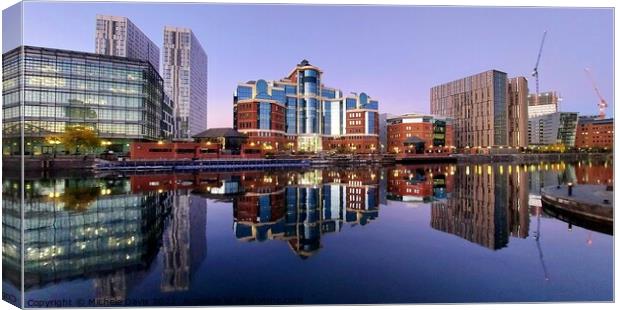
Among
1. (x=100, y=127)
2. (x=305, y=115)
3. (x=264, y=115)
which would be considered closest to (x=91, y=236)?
(x=100, y=127)

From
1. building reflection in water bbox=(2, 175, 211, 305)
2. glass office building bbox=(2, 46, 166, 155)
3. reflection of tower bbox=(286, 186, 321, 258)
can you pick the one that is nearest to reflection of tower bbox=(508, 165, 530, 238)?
reflection of tower bbox=(286, 186, 321, 258)

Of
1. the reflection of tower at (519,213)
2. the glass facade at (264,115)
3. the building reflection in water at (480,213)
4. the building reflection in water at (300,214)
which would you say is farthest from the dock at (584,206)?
the glass facade at (264,115)

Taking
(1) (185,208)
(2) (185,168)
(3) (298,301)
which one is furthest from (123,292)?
(2) (185,168)

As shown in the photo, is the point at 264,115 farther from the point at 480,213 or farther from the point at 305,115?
the point at 480,213

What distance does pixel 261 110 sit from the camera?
91000 millimetres

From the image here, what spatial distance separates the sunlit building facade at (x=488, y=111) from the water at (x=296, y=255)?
420ft

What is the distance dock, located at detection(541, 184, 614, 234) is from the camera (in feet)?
54.6

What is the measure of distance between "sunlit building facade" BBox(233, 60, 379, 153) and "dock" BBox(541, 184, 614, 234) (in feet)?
240

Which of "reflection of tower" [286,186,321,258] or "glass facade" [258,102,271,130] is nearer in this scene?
"reflection of tower" [286,186,321,258]

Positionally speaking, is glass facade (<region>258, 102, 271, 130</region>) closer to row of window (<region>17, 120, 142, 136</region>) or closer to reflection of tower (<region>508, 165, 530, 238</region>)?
row of window (<region>17, 120, 142, 136</region>)

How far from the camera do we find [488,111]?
445 feet

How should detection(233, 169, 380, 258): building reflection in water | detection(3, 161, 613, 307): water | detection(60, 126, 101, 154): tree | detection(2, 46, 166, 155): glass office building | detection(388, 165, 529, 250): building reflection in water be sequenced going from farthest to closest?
1. detection(2, 46, 166, 155): glass office building
2. detection(60, 126, 101, 154): tree
3. detection(388, 165, 529, 250): building reflection in water
4. detection(233, 169, 380, 258): building reflection in water
5. detection(3, 161, 613, 307): water

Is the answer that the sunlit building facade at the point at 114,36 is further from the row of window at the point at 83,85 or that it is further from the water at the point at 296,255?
the water at the point at 296,255

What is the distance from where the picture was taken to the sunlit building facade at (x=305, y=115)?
91438mm
